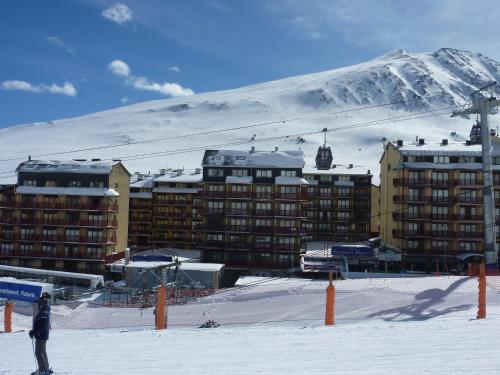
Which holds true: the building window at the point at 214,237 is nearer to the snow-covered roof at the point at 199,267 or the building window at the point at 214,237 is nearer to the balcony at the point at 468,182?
the snow-covered roof at the point at 199,267

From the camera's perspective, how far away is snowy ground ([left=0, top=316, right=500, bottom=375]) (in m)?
12.9

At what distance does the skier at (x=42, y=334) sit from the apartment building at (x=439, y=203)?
5738 centimetres

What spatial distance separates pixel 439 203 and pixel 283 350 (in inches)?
2207

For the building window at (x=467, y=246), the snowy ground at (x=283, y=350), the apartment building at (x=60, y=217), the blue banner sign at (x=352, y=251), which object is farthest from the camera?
the building window at (x=467, y=246)

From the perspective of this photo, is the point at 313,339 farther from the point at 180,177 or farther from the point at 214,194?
the point at 180,177

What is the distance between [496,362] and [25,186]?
202 feet

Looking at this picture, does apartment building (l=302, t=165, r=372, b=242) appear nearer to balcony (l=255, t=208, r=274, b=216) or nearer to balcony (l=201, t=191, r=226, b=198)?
balcony (l=255, t=208, r=274, b=216)

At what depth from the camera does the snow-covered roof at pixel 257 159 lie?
219 feet

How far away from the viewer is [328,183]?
9038 centimetres

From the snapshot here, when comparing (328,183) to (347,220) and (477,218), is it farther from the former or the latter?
(477,218)

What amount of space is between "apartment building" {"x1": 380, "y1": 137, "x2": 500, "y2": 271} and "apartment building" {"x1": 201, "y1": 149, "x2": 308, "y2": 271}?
1312 centimetres

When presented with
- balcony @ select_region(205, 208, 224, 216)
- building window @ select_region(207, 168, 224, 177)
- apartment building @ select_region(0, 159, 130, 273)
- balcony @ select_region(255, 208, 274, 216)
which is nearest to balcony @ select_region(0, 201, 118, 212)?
apartment building @ select_region(0, 159, 130, 273)

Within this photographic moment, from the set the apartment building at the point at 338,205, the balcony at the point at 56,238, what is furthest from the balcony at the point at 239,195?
the apartment building at the point at 338,205

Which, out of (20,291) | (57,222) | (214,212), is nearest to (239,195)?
(214,212)
